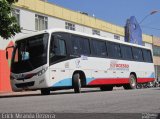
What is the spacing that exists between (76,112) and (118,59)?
17050 millimetres

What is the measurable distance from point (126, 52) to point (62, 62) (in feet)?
29.8

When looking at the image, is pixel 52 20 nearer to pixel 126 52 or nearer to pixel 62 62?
pixel 126 52

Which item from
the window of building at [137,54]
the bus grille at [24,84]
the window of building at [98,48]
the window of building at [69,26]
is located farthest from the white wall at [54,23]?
the bus grille at [24,84]

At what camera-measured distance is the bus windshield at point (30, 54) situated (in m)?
20.6

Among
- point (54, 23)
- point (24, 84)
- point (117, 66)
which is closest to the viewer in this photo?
point (24, 84)

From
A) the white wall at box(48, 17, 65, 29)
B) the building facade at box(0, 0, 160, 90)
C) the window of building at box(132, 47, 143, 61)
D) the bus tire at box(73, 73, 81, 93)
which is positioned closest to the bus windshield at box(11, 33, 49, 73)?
the bus tire at box(73, 73, 81, 93)

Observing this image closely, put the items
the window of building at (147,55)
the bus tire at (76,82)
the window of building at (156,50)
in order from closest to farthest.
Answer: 1. the bus tire at (76,82)
2. the window of building at (147,55)
3. the window of building at (156,50)

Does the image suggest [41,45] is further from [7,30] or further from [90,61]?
[90,61]

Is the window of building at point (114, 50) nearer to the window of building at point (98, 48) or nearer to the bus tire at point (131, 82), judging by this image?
the window of building at point (98, 48)

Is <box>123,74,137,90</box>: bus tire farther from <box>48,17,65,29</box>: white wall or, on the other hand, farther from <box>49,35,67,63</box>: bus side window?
<box>48,17,65,29</box>: white wall

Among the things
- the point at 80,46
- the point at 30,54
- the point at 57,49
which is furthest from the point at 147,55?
the point at 30,54

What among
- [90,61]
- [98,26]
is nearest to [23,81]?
[90,61]

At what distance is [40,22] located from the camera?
38688 millimetres

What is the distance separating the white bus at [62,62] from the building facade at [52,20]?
288 inches
